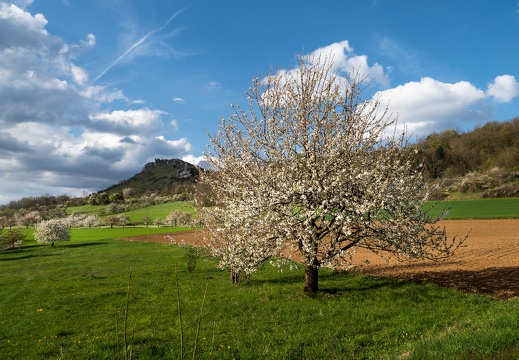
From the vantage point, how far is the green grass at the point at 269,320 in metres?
9.62

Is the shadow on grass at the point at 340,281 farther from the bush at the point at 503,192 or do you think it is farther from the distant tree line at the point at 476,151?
the distant tree line at the point at 476,151

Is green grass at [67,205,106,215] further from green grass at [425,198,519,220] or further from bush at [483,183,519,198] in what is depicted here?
bush at [483,183,519,198]

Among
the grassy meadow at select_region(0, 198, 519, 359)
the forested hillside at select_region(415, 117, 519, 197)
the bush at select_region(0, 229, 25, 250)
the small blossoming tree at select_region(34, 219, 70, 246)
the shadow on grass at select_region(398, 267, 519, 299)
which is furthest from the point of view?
the forested hillside at select_region(415, 117, 519, 197)

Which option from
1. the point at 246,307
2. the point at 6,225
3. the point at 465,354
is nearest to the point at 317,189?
the point at 246,307

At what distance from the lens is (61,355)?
34.3 feet

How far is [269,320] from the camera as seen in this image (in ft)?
43.0

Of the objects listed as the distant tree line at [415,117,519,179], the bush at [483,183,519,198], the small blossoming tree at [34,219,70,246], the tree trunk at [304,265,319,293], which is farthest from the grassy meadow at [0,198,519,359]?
the distant tree line at [415,117,519,179]

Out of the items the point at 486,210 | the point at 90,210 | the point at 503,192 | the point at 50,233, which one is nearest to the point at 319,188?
the point at 50,233

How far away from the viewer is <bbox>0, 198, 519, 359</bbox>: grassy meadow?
377 inches

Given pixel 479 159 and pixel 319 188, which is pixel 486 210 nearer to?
pixel 319 188

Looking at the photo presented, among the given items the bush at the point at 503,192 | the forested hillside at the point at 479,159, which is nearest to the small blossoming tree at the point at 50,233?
the forested hillside at the point at 479,159

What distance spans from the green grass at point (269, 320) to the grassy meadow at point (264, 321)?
0.04 meters

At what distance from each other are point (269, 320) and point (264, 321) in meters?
0.22

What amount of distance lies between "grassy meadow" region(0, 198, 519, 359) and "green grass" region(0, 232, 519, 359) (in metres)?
0.04
